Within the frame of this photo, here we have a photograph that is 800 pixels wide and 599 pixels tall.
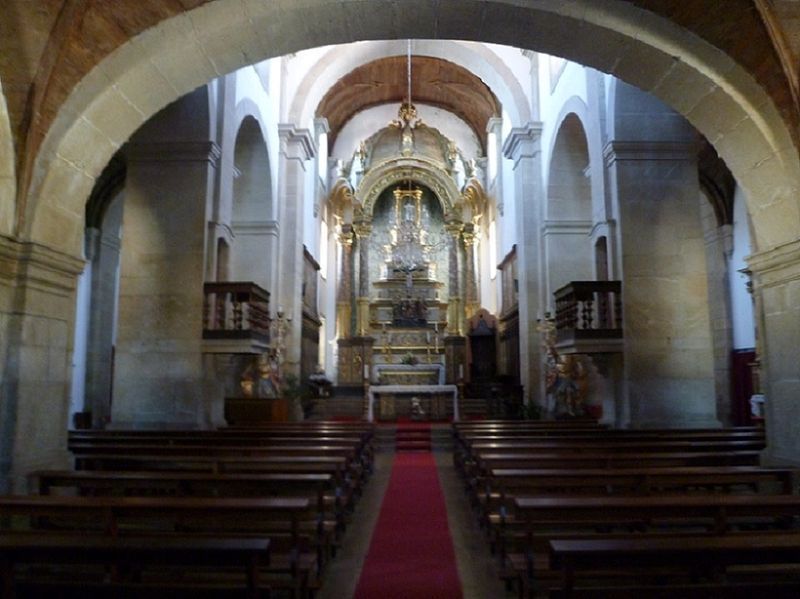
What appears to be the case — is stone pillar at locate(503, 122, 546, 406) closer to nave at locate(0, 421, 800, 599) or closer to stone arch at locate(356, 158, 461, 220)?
nave at locate(0, 421, 800, 599)

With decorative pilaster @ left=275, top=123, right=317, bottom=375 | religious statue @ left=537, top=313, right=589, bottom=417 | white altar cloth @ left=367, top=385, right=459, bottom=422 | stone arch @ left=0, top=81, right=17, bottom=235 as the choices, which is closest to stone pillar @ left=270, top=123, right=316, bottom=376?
decorative pilaster @ left=275, top=123, right=317, bottom=375

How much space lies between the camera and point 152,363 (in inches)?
388

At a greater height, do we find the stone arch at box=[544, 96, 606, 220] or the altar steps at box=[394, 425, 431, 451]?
the stone arch at box=[544, 96, 606, 220]

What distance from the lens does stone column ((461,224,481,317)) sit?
24.7 m

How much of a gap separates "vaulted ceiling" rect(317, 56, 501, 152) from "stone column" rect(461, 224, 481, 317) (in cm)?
351

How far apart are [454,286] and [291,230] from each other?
10479 mm

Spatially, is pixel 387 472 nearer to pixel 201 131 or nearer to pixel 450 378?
pixel 201 131

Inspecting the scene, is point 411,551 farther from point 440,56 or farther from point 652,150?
point 440,56

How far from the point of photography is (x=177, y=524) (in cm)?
407

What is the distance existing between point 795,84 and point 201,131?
26.2 ft

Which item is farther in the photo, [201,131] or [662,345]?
[201,131]

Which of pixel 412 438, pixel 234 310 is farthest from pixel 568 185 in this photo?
pixel 234 310

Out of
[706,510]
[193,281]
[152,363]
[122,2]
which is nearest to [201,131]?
[193,281]

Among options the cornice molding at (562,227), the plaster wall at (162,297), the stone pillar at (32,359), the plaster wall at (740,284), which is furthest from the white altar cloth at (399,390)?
the stone pillar at (32,359)
